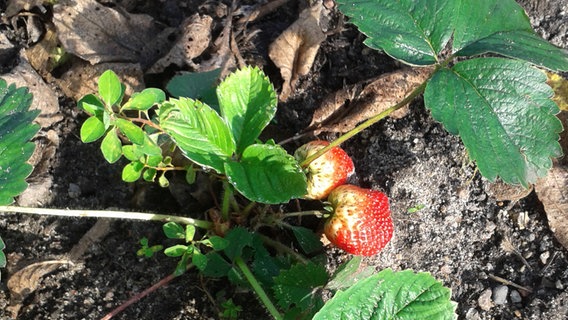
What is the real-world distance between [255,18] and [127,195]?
2.23 feet

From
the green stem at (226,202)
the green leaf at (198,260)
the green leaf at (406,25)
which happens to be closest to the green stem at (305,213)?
the green stem at (226,202)

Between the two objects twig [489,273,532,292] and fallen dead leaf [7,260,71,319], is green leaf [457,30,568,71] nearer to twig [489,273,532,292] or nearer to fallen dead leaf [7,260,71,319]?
twig [489,273,532,292]

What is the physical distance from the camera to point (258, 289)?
1.71m

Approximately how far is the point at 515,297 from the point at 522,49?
0.72 m

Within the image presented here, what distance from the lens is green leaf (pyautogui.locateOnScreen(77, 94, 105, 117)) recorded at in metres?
1.49

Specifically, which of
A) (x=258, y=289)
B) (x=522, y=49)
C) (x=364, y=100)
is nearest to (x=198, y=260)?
(x=258, y=289)

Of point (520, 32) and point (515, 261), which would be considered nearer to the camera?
point (520, 32)

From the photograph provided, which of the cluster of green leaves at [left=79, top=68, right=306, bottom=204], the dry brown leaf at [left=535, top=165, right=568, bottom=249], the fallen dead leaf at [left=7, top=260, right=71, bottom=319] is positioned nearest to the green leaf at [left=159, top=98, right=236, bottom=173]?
the cluster of green leaves at [left=79, top=68, right=306, bottom=204]

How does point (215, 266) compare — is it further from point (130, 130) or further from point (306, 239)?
point (130, 130)

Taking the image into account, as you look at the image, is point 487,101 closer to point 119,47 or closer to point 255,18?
point 255,18

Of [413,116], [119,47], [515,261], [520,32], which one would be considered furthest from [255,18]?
[515,261]

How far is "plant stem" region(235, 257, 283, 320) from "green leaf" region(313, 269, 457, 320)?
336mm

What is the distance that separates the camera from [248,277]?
1.75 m

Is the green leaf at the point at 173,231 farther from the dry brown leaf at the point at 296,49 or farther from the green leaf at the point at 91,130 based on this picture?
the dry brown leaf at the point at 296,49
